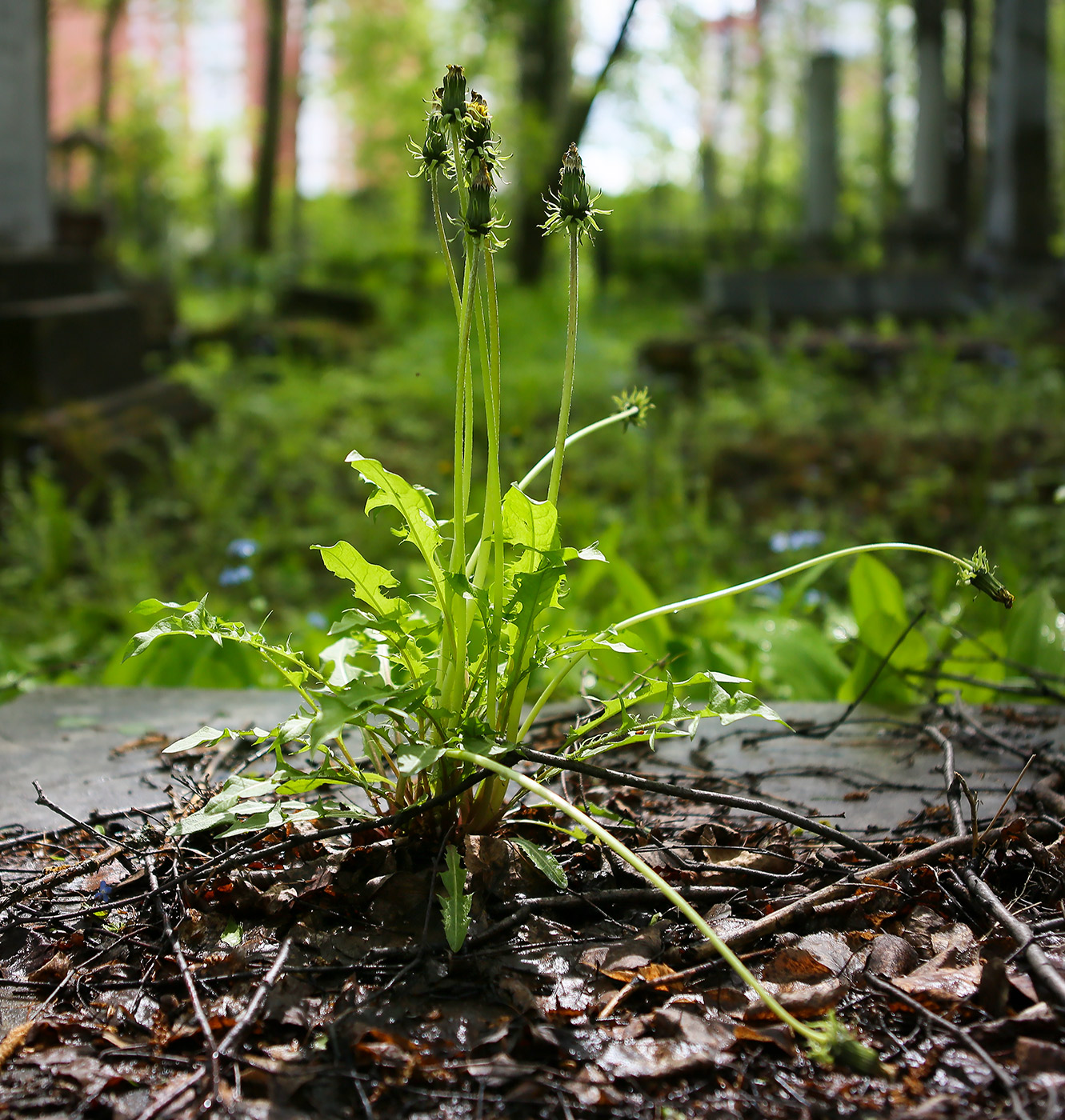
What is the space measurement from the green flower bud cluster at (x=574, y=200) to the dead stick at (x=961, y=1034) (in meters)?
0.92

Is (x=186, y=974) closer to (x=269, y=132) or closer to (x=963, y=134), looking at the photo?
(x=963, y=134)

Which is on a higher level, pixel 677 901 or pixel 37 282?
pixel 37 282

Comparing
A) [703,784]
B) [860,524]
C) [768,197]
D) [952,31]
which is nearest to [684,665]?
[703,784]

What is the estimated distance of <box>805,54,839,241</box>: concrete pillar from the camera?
40.5ft

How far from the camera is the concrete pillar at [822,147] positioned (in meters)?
12.3

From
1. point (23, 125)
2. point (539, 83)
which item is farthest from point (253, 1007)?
point (539, 83)

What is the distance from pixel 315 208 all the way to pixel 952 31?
60.0ft

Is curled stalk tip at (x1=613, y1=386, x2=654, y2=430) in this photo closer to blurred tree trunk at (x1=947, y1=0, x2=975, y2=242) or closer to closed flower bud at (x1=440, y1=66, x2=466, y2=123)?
closed flower bud at (x1=440, y1=66, x2=466, y2=123)

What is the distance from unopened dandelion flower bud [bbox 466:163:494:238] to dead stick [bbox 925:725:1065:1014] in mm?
1019

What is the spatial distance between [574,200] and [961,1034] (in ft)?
3.29

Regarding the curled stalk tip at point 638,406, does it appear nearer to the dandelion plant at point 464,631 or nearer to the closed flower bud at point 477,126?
the dandelion plant at point 464,631

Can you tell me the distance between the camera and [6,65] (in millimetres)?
4887

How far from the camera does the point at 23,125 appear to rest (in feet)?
16.4

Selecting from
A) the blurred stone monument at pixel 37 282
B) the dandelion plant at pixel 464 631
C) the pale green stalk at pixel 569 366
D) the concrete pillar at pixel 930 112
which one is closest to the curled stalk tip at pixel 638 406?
the dandelion plant at pixel 464 631
